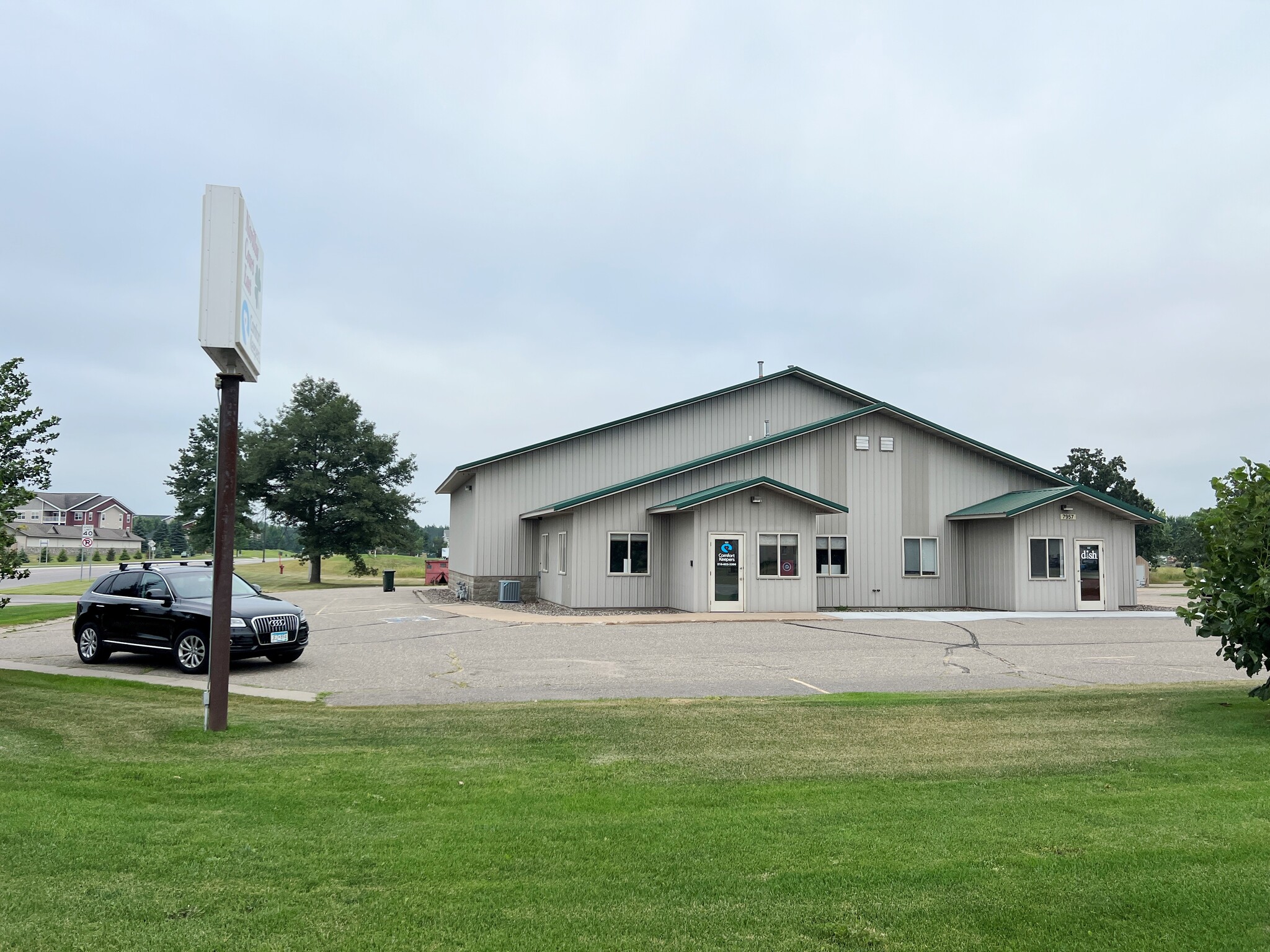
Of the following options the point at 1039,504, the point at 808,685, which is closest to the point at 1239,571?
the point at 808,685

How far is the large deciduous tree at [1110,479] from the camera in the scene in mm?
56031

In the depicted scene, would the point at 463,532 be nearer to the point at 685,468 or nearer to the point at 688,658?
the point at 685,468

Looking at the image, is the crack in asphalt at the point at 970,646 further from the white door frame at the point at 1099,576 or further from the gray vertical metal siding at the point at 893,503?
the white door frame at the point at 1099,576

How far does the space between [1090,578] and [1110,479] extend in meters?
32.3

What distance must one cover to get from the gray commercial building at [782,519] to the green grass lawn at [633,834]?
55.7ft

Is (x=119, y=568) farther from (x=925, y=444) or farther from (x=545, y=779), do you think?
(x=925, y=444)

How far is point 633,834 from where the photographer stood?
17.9ft

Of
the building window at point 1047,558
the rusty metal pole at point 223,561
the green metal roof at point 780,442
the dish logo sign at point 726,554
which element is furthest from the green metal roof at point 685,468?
the rusty metal pole at point 223,561

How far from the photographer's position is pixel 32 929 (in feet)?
12.9

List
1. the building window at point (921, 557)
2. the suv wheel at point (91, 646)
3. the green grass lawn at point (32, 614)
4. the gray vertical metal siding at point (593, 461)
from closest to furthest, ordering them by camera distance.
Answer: the suv wheel at point (91, 646) → the green grass lawn at point (32, 614) → the building window at point (921, 557) → the gray vertical metal siding at point (593, 461)

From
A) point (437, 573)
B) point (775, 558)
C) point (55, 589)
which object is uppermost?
point (775, 558)

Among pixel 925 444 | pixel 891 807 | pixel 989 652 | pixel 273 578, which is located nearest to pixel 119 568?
pixel 891 807

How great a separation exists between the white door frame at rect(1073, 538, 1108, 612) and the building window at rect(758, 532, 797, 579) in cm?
907

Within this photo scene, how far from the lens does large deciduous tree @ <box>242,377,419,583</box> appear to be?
4834cm
